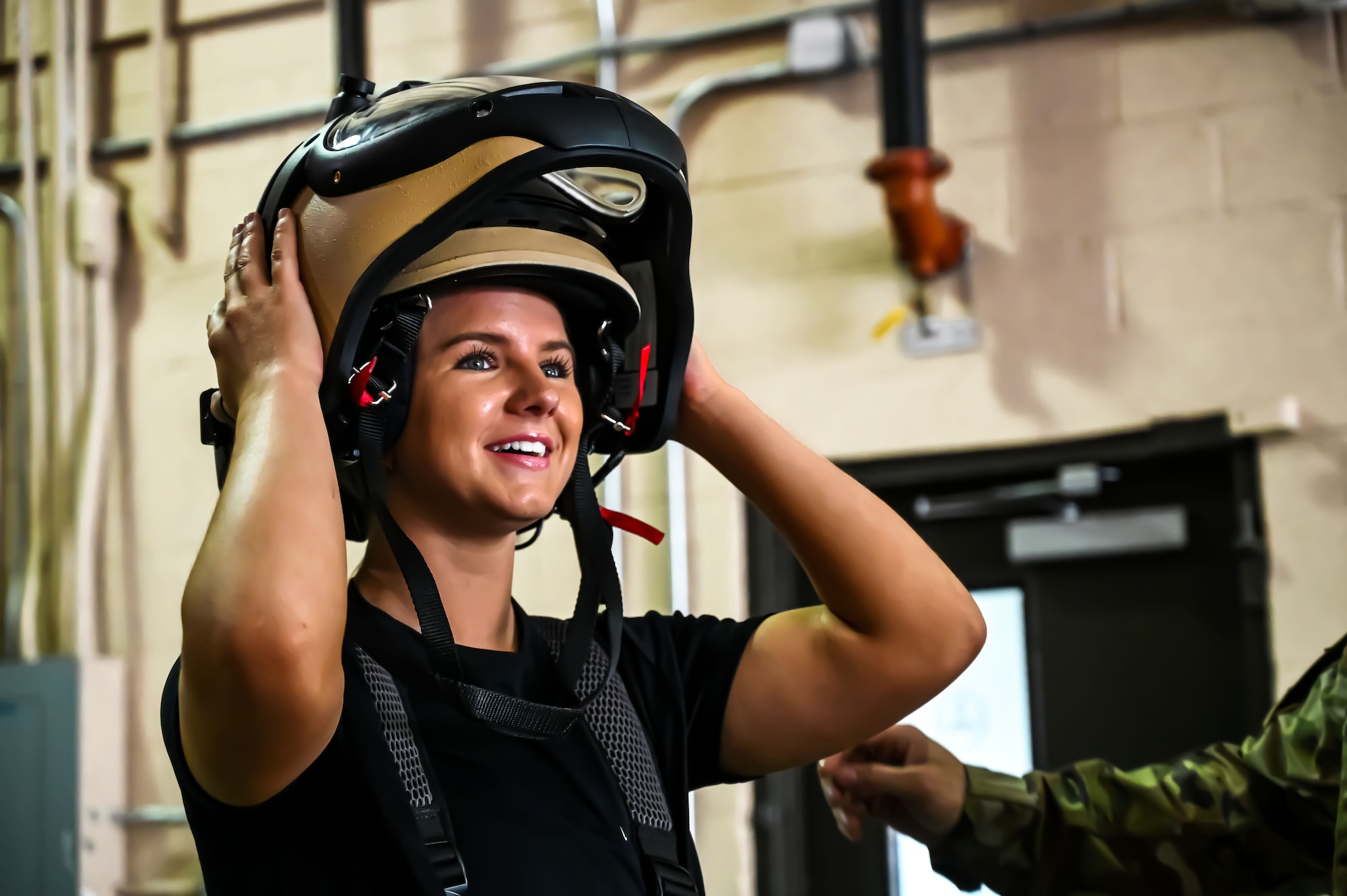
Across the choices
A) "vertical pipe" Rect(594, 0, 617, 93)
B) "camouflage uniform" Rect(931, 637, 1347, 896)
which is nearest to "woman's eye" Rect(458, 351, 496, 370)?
"camouflage uniform" Rect(931, 637, 1347, 896)

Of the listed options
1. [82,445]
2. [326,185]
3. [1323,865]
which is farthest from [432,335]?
[82,445]

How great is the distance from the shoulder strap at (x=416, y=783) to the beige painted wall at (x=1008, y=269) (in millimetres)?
2062

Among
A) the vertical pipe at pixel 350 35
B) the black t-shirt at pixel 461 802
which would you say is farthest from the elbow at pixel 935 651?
the vertical pipe at pixel 350 35

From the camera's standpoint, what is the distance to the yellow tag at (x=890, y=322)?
297cm

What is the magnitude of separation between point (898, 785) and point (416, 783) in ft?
2.24

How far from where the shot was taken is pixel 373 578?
1.23 metres

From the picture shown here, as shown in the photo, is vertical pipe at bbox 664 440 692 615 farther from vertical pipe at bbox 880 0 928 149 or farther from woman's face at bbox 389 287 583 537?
woman's face at bbox 389 287 583 537

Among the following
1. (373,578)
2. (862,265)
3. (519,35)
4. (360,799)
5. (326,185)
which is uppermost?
(519,35)

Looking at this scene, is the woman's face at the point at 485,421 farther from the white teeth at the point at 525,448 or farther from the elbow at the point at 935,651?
the elbow at the point at 935,651

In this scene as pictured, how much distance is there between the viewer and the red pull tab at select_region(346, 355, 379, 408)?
3.66 feet

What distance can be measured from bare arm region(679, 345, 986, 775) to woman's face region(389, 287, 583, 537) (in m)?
0.19

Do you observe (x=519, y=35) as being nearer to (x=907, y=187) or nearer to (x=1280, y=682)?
(x=907, y=187)

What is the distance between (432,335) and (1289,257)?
7.16 feet

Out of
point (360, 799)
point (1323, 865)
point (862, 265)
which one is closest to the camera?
point (360, 799)
